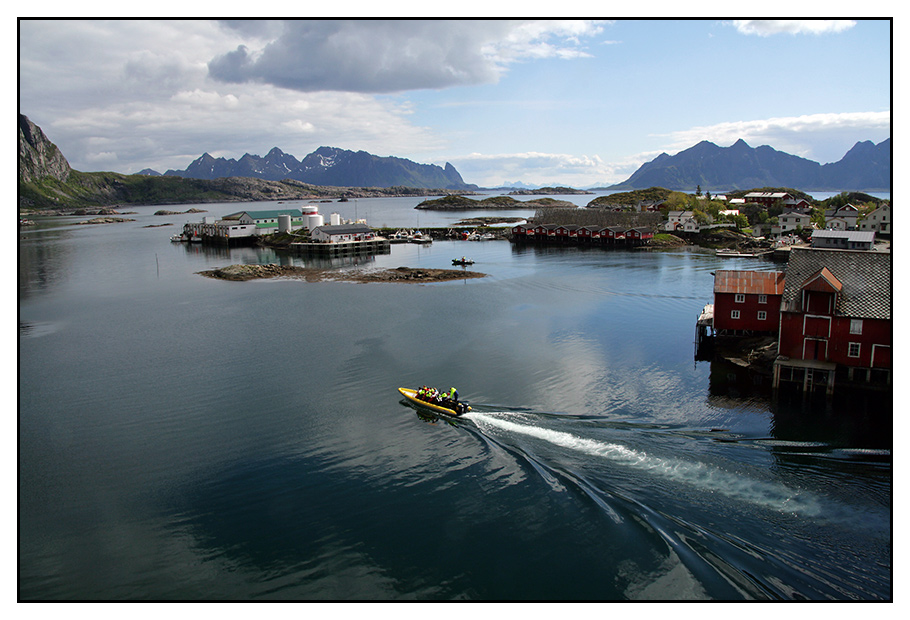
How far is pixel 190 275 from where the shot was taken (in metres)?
67.2

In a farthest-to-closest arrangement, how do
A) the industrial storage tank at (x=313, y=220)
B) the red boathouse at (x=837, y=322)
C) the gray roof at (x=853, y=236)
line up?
the industrial storage tank at (x=313, y=220)
the gray roof at (x=853, y=236)
the red boathouse at (x=837, y=322)

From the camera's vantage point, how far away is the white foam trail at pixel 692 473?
17266 millimetres

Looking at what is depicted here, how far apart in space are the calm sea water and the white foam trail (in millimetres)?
90

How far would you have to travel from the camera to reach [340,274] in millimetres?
67375

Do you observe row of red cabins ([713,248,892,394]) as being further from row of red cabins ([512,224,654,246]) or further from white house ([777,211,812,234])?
white house ([777,211,812,234])

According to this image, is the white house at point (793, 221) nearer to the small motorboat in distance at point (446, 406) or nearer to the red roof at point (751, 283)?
the red roof at point (751, 283)

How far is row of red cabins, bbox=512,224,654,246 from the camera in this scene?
305 feet

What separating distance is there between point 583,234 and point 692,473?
8191 centimetres

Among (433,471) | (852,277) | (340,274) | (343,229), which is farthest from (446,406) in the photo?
(343,229)

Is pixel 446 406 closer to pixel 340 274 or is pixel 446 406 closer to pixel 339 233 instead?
pixel 340 274

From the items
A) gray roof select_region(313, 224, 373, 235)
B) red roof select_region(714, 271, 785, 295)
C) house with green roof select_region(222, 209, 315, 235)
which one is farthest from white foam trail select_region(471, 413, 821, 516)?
house with green roof select_region(222, 209, 315, 235)

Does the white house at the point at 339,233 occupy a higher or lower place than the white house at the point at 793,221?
lower

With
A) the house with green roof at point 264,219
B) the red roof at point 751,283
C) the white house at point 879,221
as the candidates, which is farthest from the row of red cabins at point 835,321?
the house with green roof at point 264,219

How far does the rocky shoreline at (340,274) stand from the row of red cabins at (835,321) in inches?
1530
